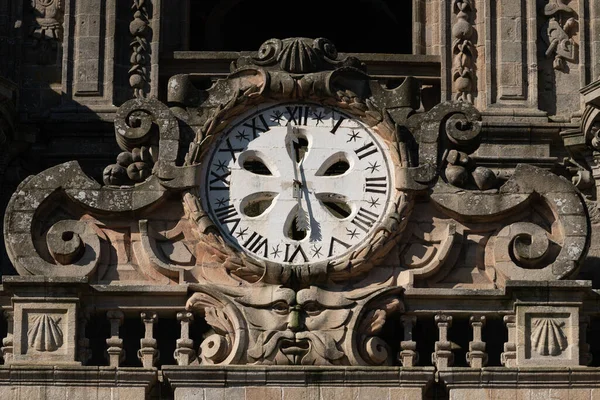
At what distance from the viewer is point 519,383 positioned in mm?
30734

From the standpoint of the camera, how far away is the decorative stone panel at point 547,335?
30938mm

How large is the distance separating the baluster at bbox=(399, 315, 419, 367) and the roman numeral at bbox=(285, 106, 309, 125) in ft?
7.80

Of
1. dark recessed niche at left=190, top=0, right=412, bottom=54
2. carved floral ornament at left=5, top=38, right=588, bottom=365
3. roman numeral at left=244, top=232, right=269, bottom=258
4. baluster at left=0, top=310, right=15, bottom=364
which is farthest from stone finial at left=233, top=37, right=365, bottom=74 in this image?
dark recessed niche at left=190, top=0, right=412, bottom=54

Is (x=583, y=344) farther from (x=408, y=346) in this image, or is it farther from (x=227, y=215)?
(x=227, y=215)

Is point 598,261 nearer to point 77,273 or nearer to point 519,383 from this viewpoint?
point 519,383

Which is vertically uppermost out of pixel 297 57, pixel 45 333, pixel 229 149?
pixel 297 57

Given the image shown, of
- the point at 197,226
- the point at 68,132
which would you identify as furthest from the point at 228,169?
the point at 68,132

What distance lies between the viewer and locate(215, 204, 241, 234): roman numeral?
31556 millimetres

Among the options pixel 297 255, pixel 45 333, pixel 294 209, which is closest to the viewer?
pixel 45 333

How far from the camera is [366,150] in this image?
31.9 m

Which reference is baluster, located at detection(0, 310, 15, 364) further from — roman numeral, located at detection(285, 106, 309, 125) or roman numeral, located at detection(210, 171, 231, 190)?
roman numeral, located at detection(285, 106, 309, 125)

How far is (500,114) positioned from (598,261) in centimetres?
210

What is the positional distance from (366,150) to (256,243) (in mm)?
1531

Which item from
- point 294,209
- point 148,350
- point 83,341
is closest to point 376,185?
point 294,209
